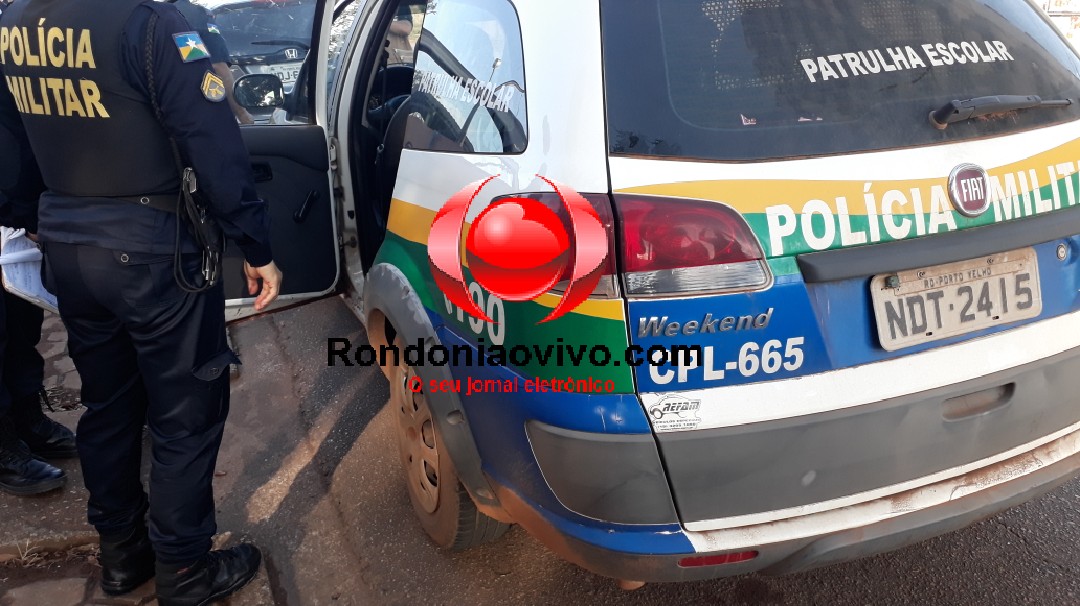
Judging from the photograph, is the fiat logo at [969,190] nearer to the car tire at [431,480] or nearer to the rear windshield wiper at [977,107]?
the rear windshield wiper at [977,107]

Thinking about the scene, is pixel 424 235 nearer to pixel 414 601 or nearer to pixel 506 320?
pixel 506 320

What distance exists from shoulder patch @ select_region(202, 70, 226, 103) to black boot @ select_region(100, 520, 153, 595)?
52.5 inches

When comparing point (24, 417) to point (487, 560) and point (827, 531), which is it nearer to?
point (487, 560)

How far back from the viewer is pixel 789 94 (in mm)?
1524

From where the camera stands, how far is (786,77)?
153cm

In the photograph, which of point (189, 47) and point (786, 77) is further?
point (189, 47)

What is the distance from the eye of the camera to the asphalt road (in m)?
2.21

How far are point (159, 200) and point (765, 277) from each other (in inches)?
58.3

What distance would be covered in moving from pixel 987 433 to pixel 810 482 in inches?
17.4

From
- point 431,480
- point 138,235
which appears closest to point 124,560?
point 431,480

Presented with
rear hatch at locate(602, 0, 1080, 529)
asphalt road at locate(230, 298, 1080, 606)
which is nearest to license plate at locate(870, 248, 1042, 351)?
rear hatch at locate(602, 0, 1080, 529)

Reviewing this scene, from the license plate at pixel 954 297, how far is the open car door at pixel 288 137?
213 cm

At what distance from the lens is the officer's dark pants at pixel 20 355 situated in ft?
9.09

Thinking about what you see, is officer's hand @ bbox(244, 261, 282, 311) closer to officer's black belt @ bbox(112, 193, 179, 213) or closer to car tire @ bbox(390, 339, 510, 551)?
officer's black belt @ bbox(112, 193, 179, 213)
